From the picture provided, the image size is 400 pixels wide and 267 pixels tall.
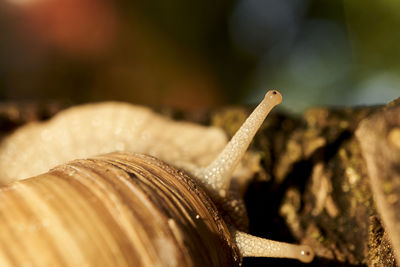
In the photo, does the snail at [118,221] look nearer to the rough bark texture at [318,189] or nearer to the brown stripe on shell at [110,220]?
the brown stripe on shell at [110,220]

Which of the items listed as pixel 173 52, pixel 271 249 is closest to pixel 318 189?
pixel 271 249

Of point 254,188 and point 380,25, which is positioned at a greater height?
point 380,25

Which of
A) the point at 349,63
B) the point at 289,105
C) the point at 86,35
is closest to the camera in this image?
the point at 349,63

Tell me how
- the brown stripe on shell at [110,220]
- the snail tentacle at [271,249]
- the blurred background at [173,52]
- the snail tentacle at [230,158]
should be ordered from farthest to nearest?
1. the blurred background at [173,52]
2. the snail tentacle at [230,158]
3. the snail tentacle at [271,249]
4. the brown stripe on shell at [110,220]

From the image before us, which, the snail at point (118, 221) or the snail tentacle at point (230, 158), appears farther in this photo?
the snail tentacle at point (230, 158)

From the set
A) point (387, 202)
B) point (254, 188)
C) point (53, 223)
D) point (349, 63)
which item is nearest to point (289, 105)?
point (349, 63)

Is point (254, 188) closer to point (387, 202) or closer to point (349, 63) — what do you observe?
point (387, 202)

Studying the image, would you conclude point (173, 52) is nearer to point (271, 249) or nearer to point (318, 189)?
point (318, 189)

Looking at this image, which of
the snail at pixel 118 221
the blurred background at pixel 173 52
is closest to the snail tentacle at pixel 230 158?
the snail at pixel 118 221
